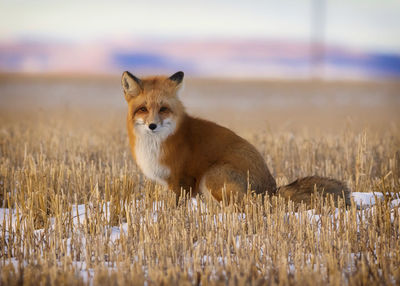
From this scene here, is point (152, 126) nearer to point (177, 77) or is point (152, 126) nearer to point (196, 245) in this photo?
point (177, 77)

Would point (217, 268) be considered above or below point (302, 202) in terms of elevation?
below

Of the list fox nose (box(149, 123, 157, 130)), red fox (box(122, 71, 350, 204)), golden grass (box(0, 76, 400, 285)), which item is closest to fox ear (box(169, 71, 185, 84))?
red fox (box(122, 71, 350, 204))

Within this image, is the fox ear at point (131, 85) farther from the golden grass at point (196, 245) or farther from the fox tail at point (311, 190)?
the fox tail at point (311, 190)

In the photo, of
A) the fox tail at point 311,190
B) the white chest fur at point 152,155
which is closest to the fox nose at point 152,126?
the white chest fur at point 152,155

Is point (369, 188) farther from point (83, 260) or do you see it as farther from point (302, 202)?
point (83, 260)

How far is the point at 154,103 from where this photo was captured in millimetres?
6141

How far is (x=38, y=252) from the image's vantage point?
15.9 ft

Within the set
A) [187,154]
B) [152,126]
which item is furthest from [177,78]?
[187,154]

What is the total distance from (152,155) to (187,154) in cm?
49

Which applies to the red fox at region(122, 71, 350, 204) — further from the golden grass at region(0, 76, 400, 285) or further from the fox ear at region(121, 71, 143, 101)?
the golden grass at region(0, 76, 400, 285)

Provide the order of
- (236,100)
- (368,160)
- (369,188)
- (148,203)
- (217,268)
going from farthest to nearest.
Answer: (236,100), (368,160), (369,188), (148,203), (217,268)

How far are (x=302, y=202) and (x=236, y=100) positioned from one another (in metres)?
32.4

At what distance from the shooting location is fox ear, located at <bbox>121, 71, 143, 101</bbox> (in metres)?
A: 6.29

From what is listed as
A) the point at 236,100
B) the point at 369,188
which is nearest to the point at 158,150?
the point at 369,188
